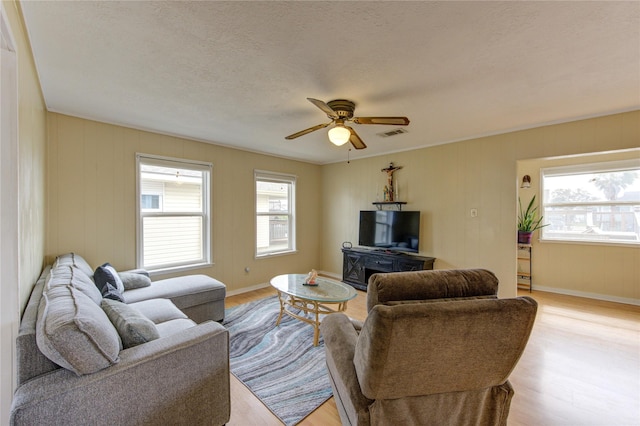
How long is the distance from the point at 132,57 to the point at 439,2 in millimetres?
1972

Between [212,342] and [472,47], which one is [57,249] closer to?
[212,342]

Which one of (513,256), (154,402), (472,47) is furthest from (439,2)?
(513,256)

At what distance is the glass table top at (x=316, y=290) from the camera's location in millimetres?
2766

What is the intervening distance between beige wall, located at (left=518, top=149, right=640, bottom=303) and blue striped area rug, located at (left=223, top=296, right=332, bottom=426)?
12.7 feet

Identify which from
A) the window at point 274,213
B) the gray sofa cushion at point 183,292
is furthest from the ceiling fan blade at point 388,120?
the window at point 274,213

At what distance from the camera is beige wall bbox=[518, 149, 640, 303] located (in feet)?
13.1

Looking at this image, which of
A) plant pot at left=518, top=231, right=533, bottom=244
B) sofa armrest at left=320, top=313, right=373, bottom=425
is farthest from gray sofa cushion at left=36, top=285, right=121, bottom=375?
plant pot at left=518, top=231, right=533, bottom=244

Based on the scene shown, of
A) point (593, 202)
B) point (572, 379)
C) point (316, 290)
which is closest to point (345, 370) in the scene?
point (316, 290)

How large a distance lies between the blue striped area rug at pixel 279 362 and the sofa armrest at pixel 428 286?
1102 millimetres

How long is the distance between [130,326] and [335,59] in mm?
2122

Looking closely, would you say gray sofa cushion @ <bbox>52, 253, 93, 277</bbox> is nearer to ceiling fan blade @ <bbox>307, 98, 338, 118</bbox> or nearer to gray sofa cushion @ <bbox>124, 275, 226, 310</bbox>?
gray sofa cushion @ <bbox>124, 275, 226, 310</bbox>

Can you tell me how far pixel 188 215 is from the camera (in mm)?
3869

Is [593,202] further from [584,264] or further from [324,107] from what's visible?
[324,107]

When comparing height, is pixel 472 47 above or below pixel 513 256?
above
